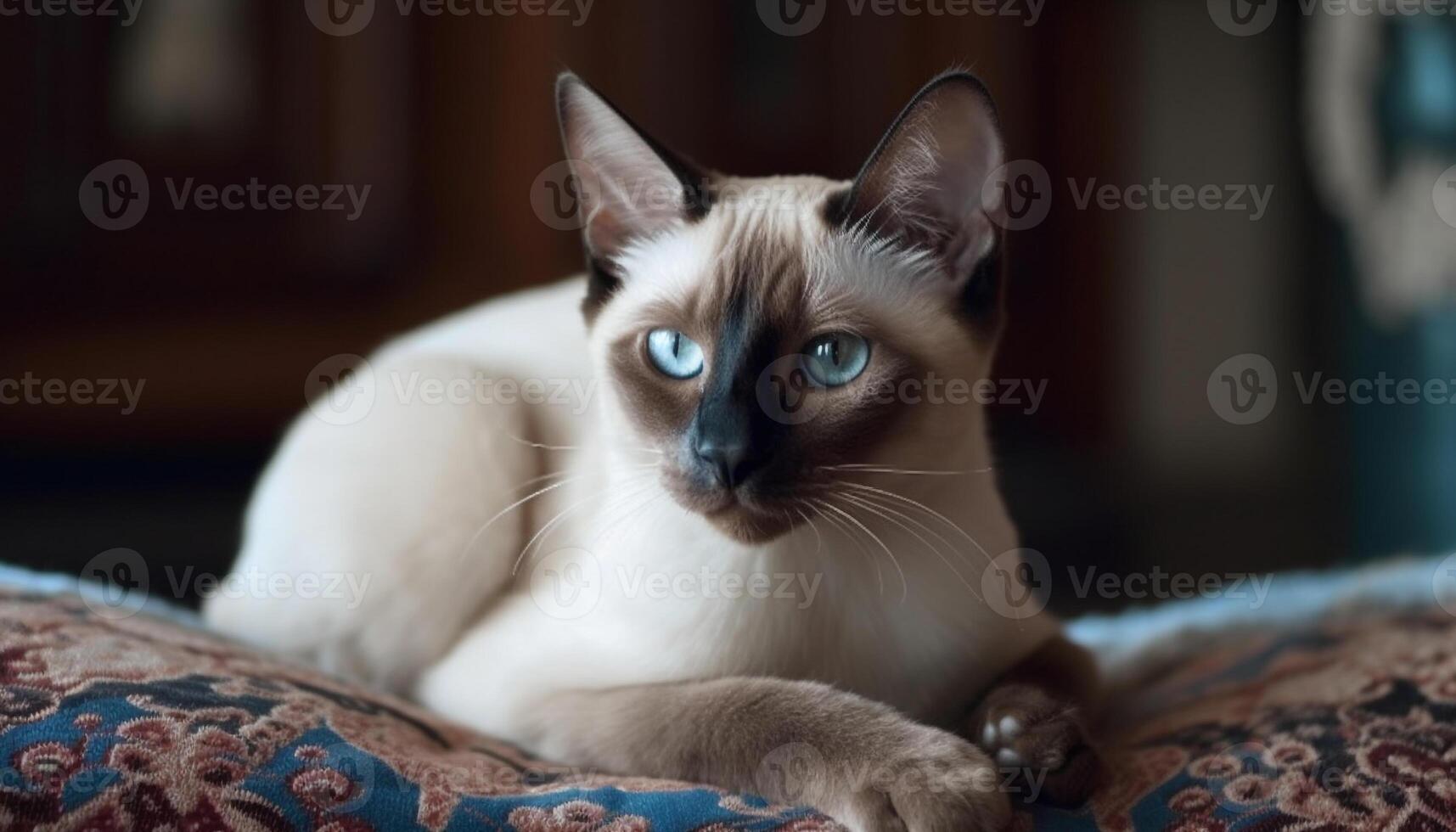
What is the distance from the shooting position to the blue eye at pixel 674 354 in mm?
1413

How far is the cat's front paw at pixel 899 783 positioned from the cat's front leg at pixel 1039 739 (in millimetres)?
94

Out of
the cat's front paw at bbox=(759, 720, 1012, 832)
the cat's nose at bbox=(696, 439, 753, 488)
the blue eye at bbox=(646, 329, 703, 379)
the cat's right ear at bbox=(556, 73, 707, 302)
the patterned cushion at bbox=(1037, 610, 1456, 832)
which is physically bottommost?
the patterned cushion at bbox=(1037, 610, 1456, 832)

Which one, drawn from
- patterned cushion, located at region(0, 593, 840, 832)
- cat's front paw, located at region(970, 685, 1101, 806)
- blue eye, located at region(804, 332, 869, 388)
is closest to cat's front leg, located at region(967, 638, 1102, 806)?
cat's front paw, located at region(970, 685, 1101, 806)

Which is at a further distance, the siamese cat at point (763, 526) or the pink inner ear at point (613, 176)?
the pink inner ear at point (613, 176)

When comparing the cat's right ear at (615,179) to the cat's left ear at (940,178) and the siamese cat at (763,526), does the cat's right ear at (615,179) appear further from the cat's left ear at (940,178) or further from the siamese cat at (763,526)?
the cat's left ear at (940,178)

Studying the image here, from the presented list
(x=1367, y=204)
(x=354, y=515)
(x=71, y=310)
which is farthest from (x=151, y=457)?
(x=1367, y=204)

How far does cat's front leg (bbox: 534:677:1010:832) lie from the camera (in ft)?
3.95

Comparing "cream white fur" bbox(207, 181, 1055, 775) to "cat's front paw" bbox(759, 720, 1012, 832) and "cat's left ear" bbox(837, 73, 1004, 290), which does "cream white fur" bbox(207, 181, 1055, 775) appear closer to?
"cat's left ear" bbox(837, 73, 1004, 290)

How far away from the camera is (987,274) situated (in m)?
1.47

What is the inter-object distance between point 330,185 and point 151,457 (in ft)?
3.43

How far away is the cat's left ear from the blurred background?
8.00ft

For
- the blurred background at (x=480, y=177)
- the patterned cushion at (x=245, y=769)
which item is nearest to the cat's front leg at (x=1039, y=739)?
the patterned cushion at (x=245, y=769)

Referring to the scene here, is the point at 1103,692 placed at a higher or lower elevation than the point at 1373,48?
lower

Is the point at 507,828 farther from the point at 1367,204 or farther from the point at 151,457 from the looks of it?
the point at 151,457
